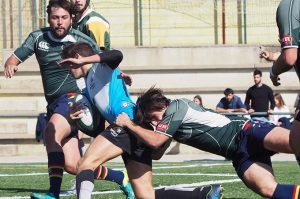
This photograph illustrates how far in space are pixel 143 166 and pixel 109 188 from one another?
281 cm

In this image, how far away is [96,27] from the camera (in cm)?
962

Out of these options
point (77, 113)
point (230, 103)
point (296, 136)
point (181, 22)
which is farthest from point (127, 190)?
point (181, 22)

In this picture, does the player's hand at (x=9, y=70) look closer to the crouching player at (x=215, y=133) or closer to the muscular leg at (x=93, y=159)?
the muscular leg at (x=93, y=159)

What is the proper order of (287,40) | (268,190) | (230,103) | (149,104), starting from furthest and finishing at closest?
(230,103) < (149,104) < (268,190) < (287,40)

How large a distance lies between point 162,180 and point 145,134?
4.30m

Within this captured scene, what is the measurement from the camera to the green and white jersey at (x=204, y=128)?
7.42m

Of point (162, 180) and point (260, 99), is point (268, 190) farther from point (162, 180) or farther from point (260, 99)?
point (260, 99)

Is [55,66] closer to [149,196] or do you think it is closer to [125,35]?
[149,196]

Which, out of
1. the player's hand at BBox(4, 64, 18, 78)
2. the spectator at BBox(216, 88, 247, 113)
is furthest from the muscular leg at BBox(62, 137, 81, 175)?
the spectator at BBox(216, 88, 247, 113)

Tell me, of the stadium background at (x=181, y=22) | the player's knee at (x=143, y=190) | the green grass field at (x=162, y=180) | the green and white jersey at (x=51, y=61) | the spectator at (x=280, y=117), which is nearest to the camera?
the player's knee at (x=143, y=190)

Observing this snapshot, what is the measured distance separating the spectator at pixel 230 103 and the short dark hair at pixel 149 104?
11.4 meters

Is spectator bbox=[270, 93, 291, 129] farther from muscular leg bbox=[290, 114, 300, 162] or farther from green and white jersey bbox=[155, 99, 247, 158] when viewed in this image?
muscular leg bbox=[290, 114, 300, 162]

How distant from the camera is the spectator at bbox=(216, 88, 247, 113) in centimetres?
1916

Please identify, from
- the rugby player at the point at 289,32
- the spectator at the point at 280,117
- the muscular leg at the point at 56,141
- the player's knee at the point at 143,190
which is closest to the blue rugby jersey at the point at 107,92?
the player's knee at the point at 143,190
